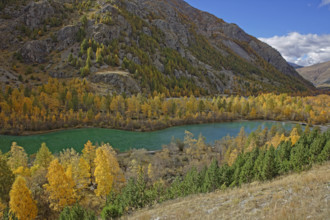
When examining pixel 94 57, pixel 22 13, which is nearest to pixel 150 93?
pixel 94 57

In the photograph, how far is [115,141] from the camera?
78.1 meters

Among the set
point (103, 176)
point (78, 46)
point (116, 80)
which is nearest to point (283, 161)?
point (103, 176)

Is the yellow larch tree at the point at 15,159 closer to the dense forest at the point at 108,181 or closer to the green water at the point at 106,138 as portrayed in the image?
the dense forest at the point at 108,181

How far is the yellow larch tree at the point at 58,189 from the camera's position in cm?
3045

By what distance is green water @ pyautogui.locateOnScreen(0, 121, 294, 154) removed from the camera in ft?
231

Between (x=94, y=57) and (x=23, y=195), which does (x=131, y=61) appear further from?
(x=23, y=195)

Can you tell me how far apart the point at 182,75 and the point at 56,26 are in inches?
4468

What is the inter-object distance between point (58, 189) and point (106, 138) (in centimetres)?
5084

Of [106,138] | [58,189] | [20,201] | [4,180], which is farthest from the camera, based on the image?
[106,138]

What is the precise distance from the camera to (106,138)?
266 ft

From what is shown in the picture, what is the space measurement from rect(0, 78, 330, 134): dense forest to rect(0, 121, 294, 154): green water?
477cm

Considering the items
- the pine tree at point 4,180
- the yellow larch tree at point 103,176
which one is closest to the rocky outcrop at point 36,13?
the pine tree at point 4,180

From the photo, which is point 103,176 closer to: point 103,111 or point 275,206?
point 275,206

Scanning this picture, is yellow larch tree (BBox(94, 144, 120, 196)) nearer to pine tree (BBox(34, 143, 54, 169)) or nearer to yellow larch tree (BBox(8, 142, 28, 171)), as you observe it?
pine tree (BBox(34, 143, 54, 169))
